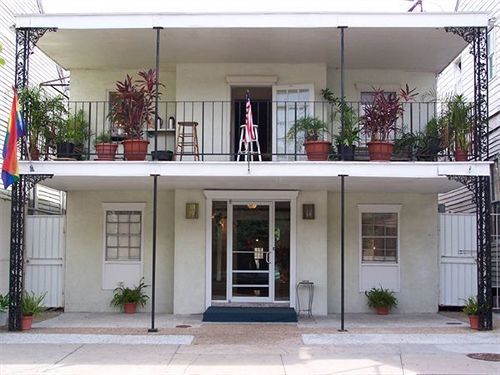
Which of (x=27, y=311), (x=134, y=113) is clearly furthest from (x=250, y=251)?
(x=27, y=311)

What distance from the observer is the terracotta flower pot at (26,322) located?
11.6 metres

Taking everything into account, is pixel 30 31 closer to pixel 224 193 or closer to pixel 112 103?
pixel 112 103

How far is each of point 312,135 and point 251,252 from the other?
9.63ft

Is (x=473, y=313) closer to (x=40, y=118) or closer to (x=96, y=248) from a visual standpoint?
(x=96, y=248)

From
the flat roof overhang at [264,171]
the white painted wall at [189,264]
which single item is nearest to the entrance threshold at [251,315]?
the white painted wall at [189,264]

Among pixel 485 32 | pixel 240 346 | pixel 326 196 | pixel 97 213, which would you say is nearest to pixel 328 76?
pixel 326 196

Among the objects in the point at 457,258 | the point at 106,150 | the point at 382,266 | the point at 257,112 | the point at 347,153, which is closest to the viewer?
the point at 347,153

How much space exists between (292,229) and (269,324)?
221cm

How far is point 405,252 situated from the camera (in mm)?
14195

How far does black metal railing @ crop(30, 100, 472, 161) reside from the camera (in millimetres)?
13367

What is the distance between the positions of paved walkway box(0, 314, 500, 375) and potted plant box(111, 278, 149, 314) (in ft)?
3.80

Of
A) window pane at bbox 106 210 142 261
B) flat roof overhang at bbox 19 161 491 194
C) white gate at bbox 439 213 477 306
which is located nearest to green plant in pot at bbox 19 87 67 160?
flat roof overhang at bbox 19 161 491 194

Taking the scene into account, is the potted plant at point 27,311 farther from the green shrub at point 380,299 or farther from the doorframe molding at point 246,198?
the green shrub at point 380,299

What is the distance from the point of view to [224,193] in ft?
45.0
